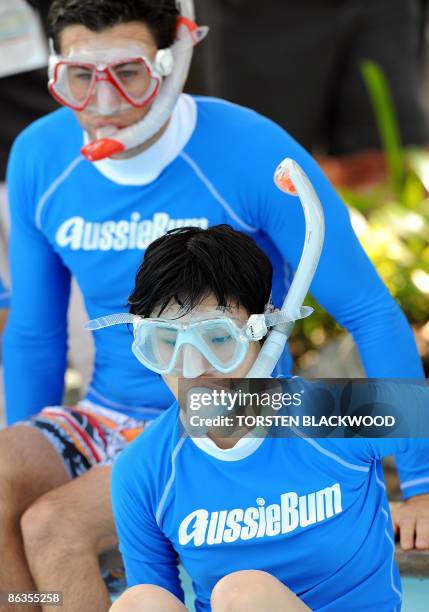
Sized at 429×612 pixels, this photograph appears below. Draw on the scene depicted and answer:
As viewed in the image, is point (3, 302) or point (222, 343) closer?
point (222, 343)

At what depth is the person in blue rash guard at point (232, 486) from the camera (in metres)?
2.12

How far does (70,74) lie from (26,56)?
1342 mm

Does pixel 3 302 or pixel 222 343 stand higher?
pixel 222 343

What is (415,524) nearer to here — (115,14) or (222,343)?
(222,343)

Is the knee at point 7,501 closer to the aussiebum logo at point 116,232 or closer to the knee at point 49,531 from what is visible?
the knee at point 49,531

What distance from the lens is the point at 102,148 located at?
2596mm

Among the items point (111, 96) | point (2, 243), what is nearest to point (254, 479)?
point (111, 96)

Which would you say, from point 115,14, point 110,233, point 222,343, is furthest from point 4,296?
point 222,343

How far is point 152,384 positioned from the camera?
8.95 feet

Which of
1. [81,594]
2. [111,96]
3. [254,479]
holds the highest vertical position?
[111,96]

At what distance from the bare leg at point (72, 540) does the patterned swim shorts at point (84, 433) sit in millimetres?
111

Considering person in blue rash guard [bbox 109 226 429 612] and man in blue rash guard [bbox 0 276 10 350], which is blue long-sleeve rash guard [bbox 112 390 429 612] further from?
man in blue rash guard [bbox 0 276 10 350]

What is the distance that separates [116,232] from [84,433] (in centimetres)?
48

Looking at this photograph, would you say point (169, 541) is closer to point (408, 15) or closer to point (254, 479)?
point (254, 479)
